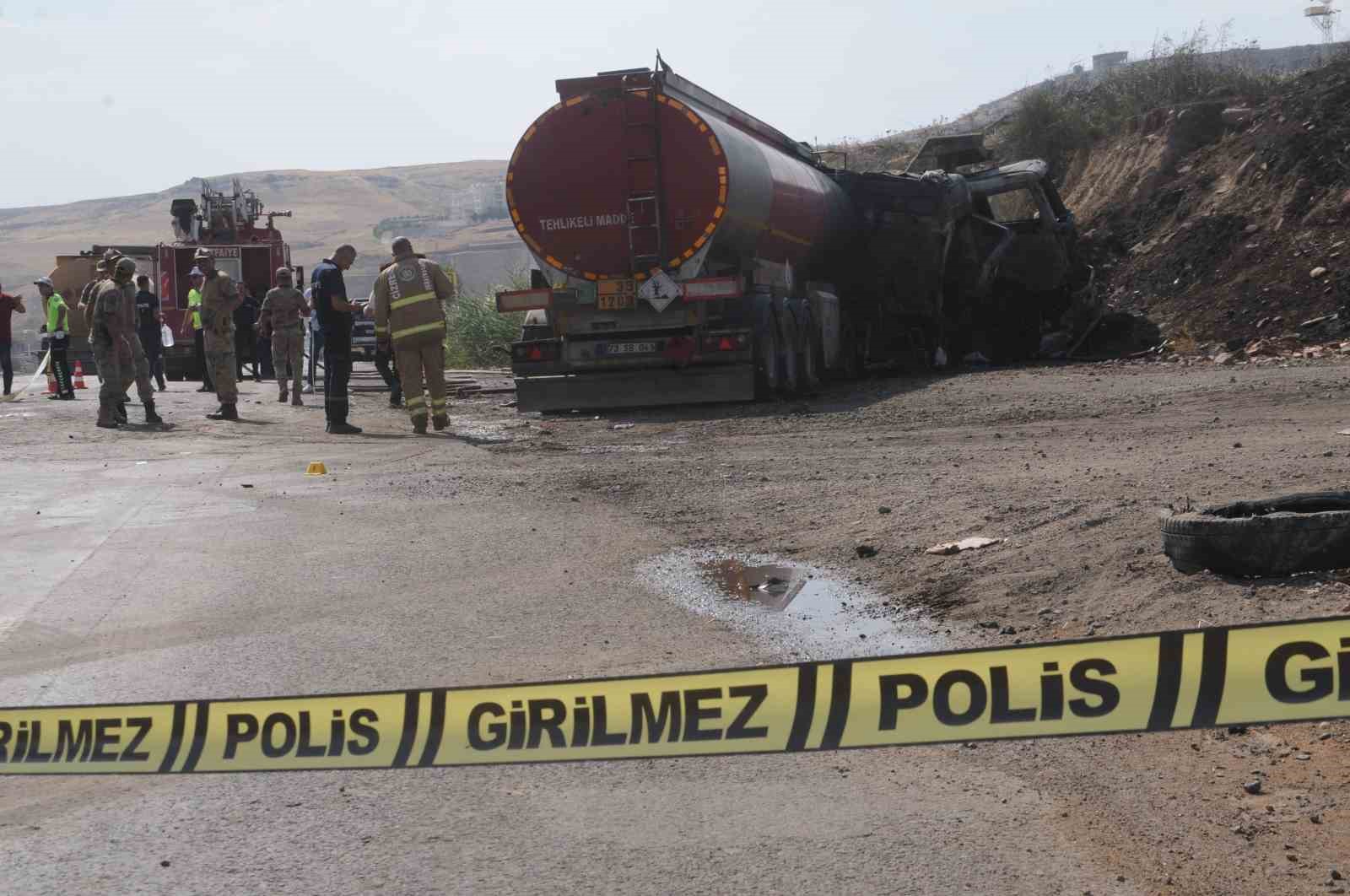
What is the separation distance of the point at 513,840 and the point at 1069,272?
66.2ft

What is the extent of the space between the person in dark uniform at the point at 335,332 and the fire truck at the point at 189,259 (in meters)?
15.4

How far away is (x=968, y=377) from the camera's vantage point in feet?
63.9

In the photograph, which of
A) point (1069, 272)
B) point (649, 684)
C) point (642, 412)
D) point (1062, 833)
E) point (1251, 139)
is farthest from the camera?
point (1251, 139)

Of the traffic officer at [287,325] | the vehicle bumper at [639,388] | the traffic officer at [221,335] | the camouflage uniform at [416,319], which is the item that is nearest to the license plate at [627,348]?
the vehicle bumper at [639,388]

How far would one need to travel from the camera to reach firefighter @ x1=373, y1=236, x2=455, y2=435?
50.5ft

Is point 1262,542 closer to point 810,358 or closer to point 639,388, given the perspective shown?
point 639,388

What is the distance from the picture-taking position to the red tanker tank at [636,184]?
661 inches

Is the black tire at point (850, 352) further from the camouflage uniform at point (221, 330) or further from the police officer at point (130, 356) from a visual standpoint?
the police officer at point (130, 356)

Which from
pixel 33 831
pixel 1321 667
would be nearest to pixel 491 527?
pixel 33 831

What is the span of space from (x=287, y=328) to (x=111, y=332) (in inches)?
149

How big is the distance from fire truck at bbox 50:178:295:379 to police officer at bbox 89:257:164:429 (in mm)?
14430

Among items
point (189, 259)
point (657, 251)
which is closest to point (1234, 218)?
point (657, 251)

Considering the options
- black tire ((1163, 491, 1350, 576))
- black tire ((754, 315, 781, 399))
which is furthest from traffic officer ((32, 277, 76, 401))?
black tire ((1163, 491, 1350, 576))

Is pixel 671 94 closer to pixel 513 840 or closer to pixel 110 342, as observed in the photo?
pixel 110 342
